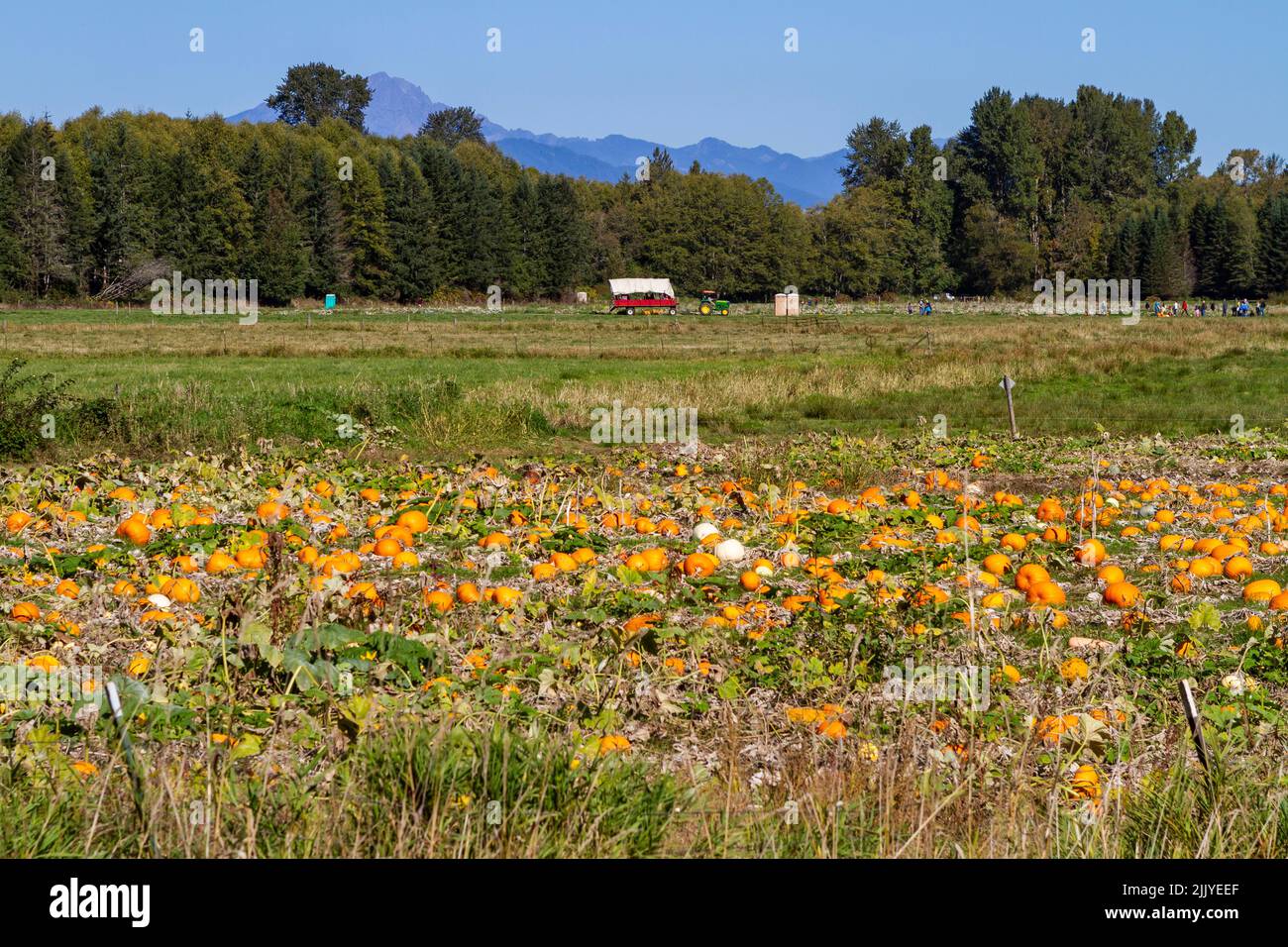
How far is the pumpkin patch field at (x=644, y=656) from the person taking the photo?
4.13 metres

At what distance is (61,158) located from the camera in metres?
78.4

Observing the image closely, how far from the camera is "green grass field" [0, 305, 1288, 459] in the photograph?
661 inches

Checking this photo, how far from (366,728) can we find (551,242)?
10076 centimetres

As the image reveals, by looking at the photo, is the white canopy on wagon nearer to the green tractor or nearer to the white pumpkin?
the green tractor

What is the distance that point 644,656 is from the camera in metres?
6.06

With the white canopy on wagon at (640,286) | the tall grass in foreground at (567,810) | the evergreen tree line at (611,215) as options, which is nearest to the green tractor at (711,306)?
the white canopy on wagon at (640,286)

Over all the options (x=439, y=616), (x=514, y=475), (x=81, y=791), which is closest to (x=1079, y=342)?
(x=514, y=475)

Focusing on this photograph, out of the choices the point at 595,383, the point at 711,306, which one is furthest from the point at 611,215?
the point at 595,383

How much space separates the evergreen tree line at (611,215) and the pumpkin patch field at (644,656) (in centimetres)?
6876

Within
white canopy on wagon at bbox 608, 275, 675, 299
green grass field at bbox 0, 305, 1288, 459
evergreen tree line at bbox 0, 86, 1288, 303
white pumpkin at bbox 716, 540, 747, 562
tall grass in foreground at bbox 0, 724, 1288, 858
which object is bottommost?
tall grass in foreground at bbox 0, 724, 1288, 858

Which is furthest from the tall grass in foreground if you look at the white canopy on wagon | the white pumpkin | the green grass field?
the white canopy on wagon

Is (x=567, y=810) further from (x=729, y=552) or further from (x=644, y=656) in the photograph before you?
(x=729, y=552)

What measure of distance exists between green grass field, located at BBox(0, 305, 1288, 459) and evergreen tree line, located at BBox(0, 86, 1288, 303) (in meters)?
35.2
